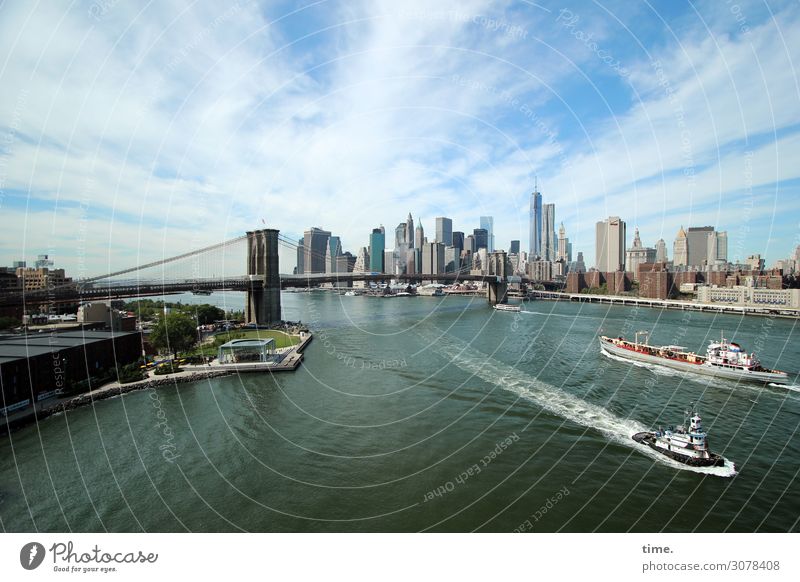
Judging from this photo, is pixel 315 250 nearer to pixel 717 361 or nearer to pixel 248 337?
pixel 248 337

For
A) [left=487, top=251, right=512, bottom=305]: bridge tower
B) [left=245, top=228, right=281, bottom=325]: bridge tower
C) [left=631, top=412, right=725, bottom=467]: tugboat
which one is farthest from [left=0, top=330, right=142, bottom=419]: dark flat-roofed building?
[left=487, top=251, right=512, bottom=305]: bridge tower

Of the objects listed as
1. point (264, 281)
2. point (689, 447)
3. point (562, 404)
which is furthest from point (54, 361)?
point (689, 447)

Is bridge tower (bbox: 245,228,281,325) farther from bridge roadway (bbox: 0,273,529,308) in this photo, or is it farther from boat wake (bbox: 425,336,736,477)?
boat wake (bbox: 425,336,736,477)

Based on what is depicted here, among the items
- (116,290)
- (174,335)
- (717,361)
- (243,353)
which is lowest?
(717,361)

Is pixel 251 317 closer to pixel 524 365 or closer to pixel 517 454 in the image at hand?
pixel 524 365

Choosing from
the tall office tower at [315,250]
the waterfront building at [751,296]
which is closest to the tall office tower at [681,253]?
the waterfront building at [751,296]

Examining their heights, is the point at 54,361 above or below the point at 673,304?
above
